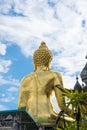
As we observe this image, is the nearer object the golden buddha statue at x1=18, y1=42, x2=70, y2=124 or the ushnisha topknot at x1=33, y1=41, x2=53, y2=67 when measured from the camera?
the golden buddha statue at x1=18, y1=42, x2=70, y2=124

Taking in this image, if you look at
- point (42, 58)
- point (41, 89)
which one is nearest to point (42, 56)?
point (42, 58)

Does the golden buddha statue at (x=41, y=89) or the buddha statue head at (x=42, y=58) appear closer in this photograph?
the golden buddha statue at (x=41, y=89)

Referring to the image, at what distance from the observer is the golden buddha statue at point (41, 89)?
22.6m

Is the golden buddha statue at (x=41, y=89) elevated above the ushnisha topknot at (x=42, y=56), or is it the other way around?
the ushnisha topknot at (x=42, y=56)

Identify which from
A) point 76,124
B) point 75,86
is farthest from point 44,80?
point 75,86

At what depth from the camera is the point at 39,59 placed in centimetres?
2497

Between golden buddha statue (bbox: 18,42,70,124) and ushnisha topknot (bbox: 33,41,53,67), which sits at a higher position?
ushnisha topknot (bbox: 33,41,53,67)

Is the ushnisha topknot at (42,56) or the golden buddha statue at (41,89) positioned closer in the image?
the golden buddha statue at (41,89)

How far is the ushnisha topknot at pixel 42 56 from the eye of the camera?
24.9 metres

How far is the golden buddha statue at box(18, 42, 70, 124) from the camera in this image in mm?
22638

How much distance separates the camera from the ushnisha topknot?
2492 cm

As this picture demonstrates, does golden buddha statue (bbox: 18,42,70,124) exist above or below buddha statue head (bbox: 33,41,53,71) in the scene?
below

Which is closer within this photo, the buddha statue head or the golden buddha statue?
the golden buddha statue

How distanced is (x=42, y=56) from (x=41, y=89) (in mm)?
2463
